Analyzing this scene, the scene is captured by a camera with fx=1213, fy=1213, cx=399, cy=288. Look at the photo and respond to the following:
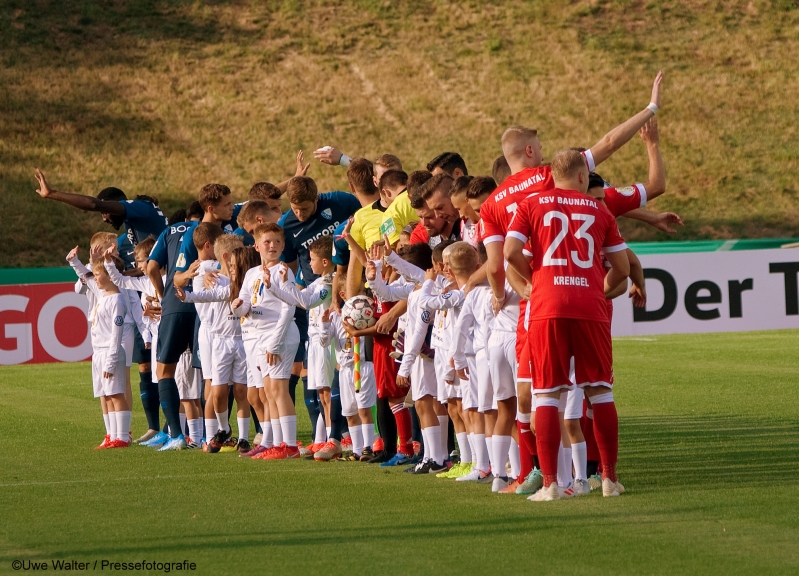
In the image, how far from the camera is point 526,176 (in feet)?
23.2

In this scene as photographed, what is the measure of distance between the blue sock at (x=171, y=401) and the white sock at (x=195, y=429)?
0.11 metres

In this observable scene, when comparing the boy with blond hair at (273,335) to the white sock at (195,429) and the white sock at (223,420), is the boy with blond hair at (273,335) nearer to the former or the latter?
the white sock at (223,420)

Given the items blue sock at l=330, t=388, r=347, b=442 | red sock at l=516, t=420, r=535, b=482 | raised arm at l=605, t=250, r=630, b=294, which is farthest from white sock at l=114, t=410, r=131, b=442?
raised arm at l=605, t=250, r=630, b=294

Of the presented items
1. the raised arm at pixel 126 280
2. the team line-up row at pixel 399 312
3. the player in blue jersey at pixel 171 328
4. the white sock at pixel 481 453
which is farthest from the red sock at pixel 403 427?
the raised arm at pixel 126 280

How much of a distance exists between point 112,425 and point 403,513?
4.69 meters

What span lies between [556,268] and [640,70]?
128 feet

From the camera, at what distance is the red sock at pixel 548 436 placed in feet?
A: 21.6

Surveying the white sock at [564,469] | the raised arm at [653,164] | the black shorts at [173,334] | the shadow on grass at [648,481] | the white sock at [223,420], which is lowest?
the shadow on grass at [648,481]

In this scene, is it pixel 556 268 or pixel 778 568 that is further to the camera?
pixel 556 268

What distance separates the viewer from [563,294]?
21.4 feet

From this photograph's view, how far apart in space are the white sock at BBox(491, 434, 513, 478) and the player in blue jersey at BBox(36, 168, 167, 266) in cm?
498

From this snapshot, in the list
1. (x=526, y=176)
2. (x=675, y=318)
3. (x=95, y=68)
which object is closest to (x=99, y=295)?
(x=526, y=176)

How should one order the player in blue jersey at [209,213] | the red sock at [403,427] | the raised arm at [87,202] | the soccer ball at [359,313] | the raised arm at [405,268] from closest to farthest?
1. the raised arm at [405,268]
2. the soccer ball at [359,313]
3. the red sock at [403,427]
4. the player in blue jersey at [209,213]
5. the raised arm at [87,202]

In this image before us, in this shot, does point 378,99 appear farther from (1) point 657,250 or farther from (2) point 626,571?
(2) point 626,571
